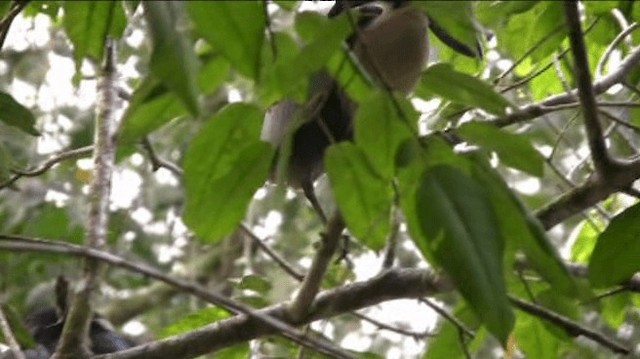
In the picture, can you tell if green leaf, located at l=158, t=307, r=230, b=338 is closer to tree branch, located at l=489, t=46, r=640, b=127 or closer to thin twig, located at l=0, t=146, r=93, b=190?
thin twig, located at l=0, t=146, r=93, b=190

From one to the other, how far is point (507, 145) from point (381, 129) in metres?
0.07

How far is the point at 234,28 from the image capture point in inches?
19.5

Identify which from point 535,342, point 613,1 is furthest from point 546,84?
point 613,1

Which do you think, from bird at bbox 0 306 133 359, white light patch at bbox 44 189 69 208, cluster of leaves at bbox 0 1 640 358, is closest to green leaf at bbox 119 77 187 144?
cluster of leaves at bbox 0 1 640 358

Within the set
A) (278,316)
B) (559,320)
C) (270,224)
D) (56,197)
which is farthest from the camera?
(270,224)

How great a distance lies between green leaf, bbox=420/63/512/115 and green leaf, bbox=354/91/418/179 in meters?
0.03

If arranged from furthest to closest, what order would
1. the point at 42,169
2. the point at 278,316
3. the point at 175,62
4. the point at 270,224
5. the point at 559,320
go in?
1. the point at 270,224
2. the point at 42,169
3. the point at 278,316
4. the point at 559,320
5. the point at 175,62

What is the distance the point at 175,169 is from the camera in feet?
3.59

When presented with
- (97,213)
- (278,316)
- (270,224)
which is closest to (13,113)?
(97,213)

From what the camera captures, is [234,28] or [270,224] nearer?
[234,28]

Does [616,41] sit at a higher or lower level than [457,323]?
higher

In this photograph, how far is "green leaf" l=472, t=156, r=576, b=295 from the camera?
536mm

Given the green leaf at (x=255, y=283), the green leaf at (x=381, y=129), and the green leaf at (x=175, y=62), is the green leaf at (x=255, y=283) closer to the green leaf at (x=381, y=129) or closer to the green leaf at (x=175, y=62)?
the green leaf at (x=381, y=129)

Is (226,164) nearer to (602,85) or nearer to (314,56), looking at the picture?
(314,56)
